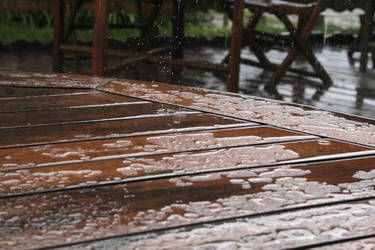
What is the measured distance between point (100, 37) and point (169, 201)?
2096 mm

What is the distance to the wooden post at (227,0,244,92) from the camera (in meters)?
2.73

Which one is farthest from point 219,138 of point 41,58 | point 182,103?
point 41,58

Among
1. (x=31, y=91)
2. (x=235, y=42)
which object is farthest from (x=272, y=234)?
(x=235, y=42)

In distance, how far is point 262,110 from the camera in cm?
101

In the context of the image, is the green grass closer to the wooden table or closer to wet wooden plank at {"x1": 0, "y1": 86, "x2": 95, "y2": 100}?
wet wooden plank at {"x1": 0, "y1": 86, "x2": 95, "y2": 100}

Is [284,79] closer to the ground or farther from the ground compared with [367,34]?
closer to the ground

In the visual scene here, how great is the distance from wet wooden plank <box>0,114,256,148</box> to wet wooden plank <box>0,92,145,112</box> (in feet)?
0.41

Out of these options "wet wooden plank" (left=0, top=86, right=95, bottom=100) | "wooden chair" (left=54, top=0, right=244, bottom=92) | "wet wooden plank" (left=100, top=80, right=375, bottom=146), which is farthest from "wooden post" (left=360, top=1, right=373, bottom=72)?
"wet wooden plank" (left=0, top=86, right=95, bottom=100)

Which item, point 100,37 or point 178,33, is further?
point 178,33

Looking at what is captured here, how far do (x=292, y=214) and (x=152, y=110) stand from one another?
18.1 inches

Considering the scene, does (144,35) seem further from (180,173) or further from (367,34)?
(180,173)

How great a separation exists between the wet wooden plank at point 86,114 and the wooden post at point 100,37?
1.61 m

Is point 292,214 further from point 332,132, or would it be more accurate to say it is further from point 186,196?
point 332,132


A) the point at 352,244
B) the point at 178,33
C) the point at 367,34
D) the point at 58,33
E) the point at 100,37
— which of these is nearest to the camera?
the point at 352,244
